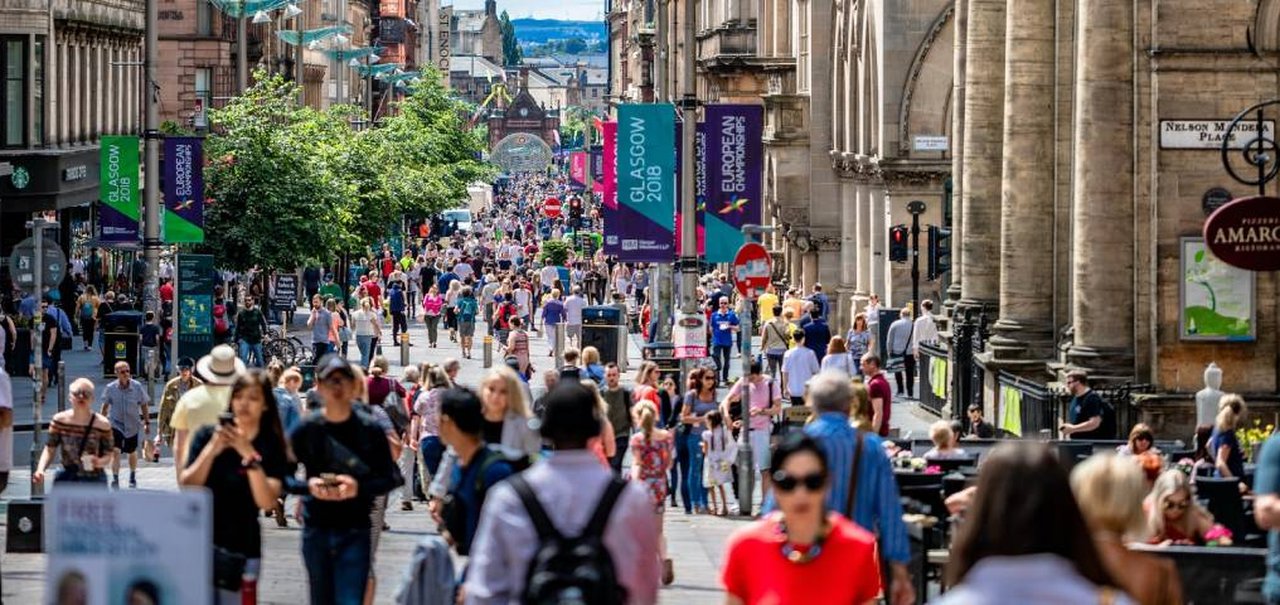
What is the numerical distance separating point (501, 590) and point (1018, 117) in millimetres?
24636

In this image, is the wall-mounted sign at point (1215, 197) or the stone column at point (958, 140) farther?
the stone column at point (958, 140)

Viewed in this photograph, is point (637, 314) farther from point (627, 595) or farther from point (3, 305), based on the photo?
point (627, 595)

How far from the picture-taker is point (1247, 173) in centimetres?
2769

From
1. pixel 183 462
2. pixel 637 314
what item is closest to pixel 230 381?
pixel 183 462

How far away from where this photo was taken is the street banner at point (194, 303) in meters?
40.6

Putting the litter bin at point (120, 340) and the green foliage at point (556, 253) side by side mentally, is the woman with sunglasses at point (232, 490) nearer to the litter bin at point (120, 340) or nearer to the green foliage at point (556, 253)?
the litter bin at point (120, 340)

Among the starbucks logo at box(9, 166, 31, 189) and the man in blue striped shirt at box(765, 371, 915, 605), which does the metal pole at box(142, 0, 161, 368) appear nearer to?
the starbucks logo at box(9, 166, 31, 189)

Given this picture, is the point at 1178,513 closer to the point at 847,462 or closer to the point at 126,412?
the point at 847,462

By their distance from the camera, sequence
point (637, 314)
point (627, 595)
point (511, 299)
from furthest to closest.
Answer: point (637, 314)
point (511, 299)
point (627, 595)

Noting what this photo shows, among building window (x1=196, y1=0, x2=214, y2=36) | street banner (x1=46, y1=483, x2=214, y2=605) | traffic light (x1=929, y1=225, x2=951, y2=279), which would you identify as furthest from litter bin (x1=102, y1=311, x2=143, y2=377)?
building window (x1=196, y1=0, x2=214, y2=36)

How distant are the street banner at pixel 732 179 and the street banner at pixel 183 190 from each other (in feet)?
23.6

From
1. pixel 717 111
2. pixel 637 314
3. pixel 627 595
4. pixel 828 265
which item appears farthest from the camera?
pixel 637 314

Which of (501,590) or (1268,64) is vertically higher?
(1268,64)

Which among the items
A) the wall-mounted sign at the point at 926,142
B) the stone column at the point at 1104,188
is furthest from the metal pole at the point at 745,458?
the wall-mounted sign at the point at 926,142
